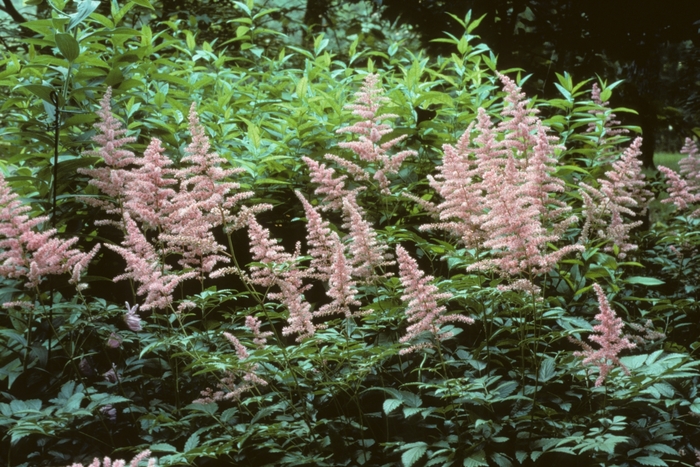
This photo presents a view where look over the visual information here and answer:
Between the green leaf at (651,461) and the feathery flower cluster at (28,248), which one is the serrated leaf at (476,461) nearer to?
the green leaf at (651,461)

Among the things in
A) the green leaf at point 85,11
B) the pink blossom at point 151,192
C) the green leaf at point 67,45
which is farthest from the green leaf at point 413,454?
the green leaf at point 67,45

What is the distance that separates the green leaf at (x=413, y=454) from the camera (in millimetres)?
1889

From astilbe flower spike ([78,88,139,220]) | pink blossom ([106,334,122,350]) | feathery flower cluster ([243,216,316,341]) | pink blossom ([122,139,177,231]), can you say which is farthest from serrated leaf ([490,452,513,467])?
astilbe flower spike ([78,88,139,220])

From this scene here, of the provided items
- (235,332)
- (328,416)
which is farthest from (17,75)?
(328,416)

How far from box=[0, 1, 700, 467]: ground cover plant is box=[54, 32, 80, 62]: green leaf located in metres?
0.01

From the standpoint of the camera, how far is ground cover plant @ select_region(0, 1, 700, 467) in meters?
2.15

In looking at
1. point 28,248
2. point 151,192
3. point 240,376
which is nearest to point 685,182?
point 240,376

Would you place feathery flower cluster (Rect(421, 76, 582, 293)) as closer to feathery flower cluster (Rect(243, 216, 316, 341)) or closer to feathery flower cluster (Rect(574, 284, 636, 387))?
feathery flower cluster (Rect(574, 284, 636, 387))

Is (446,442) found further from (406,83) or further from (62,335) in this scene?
(406,83)

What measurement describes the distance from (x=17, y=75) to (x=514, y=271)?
2998 mm

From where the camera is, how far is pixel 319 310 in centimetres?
228

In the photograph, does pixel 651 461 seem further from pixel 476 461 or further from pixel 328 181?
pixel 328 181

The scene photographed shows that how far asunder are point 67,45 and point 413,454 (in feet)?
7.12

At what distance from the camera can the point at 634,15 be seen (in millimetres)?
5629
